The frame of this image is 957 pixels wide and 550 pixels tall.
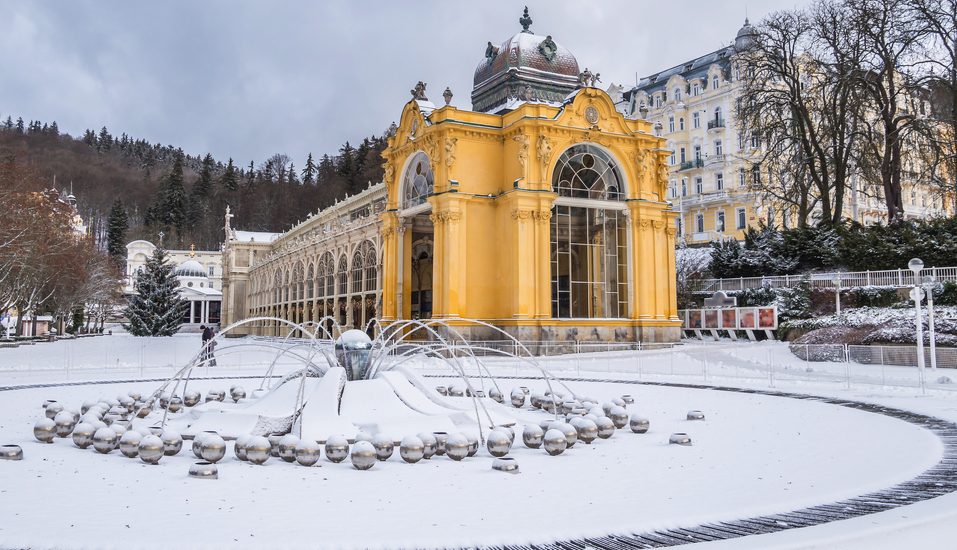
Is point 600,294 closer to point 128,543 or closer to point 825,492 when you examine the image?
point 825,492

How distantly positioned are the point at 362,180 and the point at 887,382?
94.9 m

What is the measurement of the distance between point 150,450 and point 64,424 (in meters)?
2.89

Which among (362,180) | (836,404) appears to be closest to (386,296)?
(836,404)

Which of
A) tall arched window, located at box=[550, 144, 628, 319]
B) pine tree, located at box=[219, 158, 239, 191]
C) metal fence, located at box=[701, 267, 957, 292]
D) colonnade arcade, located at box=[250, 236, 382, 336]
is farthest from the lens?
pine tree, located at box=[219, 158, 239, 191]

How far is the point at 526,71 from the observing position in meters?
40.3

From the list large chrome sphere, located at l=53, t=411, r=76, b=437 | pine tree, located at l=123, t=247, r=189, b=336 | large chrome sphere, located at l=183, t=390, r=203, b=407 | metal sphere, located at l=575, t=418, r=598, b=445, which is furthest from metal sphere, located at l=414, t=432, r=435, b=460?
pine tree, located at l=123, t=247, r=189, b=336

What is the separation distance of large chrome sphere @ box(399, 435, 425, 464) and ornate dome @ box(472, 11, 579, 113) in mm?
32196

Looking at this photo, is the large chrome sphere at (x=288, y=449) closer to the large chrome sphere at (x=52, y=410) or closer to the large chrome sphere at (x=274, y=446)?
the large chrome sphere at (x=274, y=446)

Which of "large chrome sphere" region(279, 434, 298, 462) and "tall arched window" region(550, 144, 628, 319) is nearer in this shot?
"large chrome sphere" region(279, 434, 298, 462)

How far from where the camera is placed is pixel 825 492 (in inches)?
273

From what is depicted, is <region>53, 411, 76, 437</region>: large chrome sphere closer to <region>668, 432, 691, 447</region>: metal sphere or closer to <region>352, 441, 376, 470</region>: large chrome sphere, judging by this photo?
<region>352, 441, 376, 470</region>: large chrome sphere

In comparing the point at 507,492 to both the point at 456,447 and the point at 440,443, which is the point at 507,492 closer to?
the point at 456,447

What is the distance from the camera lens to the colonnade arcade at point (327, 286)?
4709cm

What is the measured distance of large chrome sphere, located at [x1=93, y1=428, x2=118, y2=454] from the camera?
963 cm
